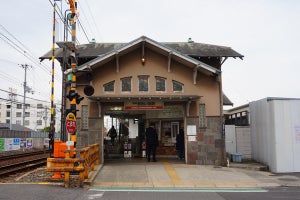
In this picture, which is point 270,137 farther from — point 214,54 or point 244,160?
point 214,54

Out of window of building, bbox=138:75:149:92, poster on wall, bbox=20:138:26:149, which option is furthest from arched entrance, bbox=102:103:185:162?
poster on wall, bbox=20:138:26:149

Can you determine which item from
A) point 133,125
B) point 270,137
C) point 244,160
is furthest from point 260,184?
point 133,125

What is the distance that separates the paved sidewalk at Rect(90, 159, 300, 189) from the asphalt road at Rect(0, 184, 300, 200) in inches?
26.8

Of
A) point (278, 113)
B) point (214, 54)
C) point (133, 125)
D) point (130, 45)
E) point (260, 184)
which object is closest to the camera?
point (260, 184)

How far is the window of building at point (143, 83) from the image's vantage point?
650 inches

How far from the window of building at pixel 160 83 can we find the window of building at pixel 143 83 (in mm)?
497

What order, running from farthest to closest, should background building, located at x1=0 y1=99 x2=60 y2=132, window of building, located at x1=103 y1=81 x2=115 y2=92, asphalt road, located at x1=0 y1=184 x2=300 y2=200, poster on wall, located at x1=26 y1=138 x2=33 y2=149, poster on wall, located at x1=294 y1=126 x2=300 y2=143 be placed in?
background building, located at x1=0 y1=99 x2=60 y2=132
poster on wall, located at x1=26 y1=138 x2=33 y2=149
window of building, located at x1=103 y1=81 x2=115 y2=92
poster on wall, located at x1=294 y1=126 x2=300 y2=143
asphalt road, located at x1=0 y1=184 x2=300 y2=200

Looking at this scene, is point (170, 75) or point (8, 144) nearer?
point (170, 75)

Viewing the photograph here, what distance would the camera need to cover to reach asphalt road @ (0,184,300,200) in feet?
30.0

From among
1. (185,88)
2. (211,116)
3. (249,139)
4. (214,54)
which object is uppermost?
(214,54)

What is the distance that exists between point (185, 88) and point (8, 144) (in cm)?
2595

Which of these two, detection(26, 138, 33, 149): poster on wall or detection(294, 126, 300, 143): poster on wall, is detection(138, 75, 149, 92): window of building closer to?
detection(294, 126, 300, 143): poster on wall

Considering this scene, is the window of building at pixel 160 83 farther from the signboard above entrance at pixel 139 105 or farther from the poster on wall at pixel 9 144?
the poster on wall at pixel 9 144

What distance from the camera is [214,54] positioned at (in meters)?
16.9
